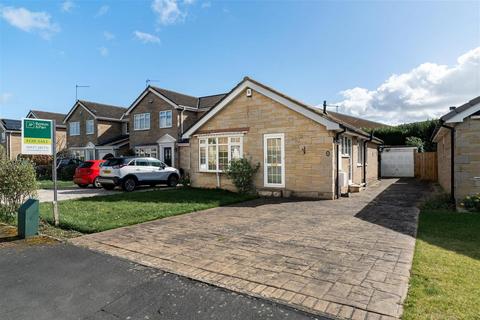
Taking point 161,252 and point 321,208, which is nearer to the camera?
point 161,252

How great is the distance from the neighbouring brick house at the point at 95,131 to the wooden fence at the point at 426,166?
25.3 meters

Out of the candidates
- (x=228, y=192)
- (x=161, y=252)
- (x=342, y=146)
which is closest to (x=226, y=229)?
(x=161, y=252)

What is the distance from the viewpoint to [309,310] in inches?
146

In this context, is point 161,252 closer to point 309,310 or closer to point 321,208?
point 309,310

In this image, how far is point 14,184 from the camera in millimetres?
9000

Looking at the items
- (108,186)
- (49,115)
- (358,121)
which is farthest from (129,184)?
(358,121)

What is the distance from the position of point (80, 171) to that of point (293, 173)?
13.5m

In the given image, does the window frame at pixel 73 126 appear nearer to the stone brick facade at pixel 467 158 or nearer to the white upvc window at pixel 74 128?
the white upvc window at pixel 74 128

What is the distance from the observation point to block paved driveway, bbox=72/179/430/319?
4.11 metres

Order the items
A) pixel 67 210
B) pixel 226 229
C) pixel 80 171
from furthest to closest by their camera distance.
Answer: pixel 80 171, pixel 67 210, pixel 226 229

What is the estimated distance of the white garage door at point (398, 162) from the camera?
26.0m

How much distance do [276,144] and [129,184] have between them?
8814 mm

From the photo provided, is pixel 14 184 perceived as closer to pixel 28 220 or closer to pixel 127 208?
pixel 28 220

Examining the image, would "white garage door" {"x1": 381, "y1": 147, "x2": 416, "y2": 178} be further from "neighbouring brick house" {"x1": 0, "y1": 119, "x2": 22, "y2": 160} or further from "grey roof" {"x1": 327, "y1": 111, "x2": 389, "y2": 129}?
"neighbouring brick house" {"x1": 0, "y1": 119, "x2": 22, "y2": 160}
